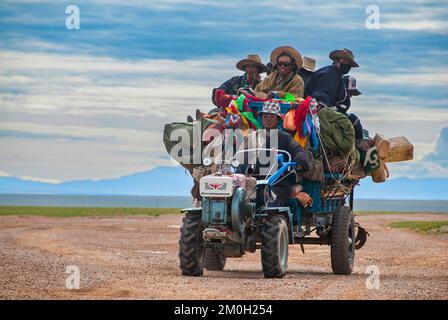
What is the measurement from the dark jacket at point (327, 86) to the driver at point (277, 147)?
214 cm

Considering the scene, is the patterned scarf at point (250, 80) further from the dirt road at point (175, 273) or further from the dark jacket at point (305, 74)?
the dirt road at point (175, 273)

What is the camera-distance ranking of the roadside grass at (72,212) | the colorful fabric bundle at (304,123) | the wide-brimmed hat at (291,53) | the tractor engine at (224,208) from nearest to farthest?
1. the tractor engine at (224,208)
2. the colorful fabric bundle at (304,123)
3. the wide-brimmed hat at (291,53)
4. the roadside grass at (72,212)

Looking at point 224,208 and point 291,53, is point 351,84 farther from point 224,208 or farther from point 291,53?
point 224,208

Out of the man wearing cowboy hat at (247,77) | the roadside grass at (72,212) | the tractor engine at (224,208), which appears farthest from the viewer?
the roadside grass at (72,212)

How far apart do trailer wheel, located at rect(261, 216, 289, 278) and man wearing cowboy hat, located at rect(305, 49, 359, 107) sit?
4.12 m

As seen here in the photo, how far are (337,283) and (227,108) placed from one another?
13.7 feet

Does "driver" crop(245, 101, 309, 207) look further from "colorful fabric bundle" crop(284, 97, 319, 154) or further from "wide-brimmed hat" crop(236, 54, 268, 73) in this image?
"wide-brimmed hat" crop(236, 54, 268, 73)

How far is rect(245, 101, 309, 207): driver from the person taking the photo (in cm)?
2053

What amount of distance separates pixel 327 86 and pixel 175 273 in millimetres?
5135

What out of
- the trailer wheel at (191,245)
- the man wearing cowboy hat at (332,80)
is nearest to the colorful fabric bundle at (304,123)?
the man wearing cowboy hat at (332,80)

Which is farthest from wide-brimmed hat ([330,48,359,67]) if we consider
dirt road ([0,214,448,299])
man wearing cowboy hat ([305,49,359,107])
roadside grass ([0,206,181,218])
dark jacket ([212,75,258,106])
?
roadside grass ([0,206,181,218])

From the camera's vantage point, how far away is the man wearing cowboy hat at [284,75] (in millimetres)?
22750

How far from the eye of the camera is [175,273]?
20.8m

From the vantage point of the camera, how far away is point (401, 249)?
33.0m
